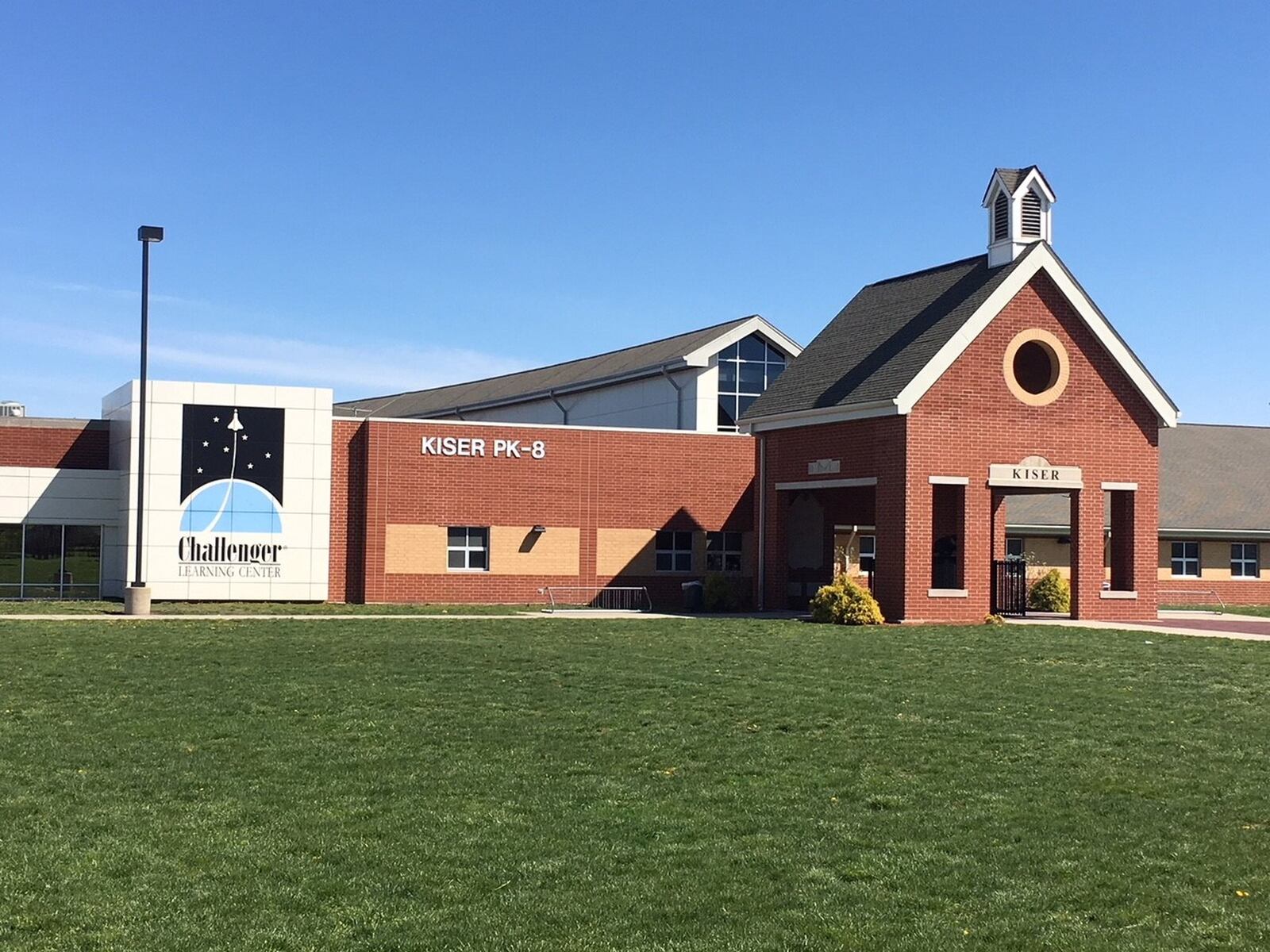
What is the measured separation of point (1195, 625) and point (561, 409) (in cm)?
2615

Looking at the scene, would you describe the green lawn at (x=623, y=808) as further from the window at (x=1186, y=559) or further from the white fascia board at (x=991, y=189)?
the window at (x=1186, y=559)

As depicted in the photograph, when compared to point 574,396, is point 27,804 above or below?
below

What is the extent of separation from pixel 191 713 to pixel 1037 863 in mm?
10264

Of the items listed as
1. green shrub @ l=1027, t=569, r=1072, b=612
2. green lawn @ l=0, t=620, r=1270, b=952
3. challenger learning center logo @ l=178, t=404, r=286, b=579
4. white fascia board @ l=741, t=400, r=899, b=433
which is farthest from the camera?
green shrub @ l=1027, t=569, r=1072, b=612

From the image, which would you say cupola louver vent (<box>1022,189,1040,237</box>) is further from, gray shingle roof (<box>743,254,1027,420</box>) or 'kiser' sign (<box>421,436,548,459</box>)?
'kiser' sign (<box>421,436,548,459</box>)

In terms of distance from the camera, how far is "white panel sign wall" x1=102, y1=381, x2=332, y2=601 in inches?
1516

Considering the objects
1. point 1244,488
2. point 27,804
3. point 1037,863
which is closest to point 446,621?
point 27,804

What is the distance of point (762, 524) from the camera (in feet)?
136

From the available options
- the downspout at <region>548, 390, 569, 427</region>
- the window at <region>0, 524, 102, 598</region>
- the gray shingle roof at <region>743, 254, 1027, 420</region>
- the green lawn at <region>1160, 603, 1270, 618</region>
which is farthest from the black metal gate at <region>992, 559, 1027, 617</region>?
the window at <region>0, 524, 102, 598</region>

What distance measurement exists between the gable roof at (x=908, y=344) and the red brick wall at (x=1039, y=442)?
333 millimetres

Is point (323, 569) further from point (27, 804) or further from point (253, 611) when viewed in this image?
point (27, 804)

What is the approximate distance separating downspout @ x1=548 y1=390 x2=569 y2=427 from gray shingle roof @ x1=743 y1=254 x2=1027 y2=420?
560 inches

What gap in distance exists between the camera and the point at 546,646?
25984 millimetres

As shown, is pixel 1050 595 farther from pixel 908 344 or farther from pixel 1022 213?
pixel 1022 213
